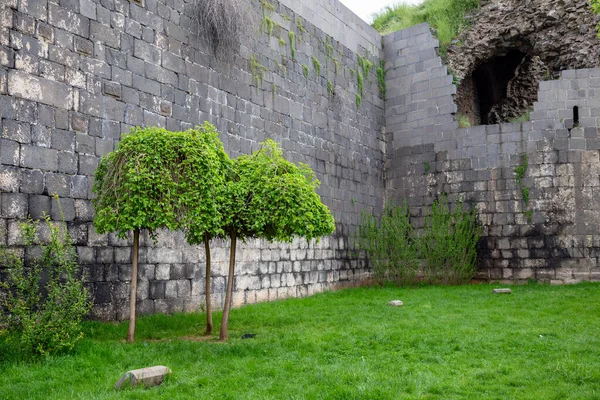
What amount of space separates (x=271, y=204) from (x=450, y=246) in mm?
7182

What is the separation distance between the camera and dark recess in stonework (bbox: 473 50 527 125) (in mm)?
16078

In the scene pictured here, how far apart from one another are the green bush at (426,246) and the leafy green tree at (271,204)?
21.2 ft

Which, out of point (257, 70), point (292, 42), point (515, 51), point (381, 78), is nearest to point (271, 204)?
point (257, 70)

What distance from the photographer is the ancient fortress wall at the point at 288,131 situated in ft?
23.8

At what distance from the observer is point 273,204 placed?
673 centimetres

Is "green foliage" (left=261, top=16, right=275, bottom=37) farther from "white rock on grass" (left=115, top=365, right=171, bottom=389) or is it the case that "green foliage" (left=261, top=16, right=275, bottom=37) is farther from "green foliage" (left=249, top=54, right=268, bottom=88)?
"white rock on grass" (left=115, top=365, right=171, bottom=389)

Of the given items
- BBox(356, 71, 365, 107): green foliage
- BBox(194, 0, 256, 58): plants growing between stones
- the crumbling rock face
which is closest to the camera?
BBox(194, 0, 256, 58): plants growing between stones

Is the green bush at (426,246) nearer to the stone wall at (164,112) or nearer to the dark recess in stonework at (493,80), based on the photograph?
the stone wall at (164,112)

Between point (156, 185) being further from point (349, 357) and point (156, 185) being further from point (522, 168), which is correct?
point (522, 168)

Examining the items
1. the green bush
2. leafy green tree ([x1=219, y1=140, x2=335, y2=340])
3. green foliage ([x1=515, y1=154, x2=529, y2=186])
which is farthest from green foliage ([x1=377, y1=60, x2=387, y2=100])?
leafy green tree ([x1=219, y1=140, x2=335, y2=340])

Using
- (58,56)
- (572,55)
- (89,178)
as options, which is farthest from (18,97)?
(572,55)

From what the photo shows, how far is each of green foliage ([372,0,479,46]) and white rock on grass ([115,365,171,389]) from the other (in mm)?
12006

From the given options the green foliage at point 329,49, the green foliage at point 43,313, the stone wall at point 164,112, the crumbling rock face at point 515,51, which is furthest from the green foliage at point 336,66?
the green foliage at point 43,313

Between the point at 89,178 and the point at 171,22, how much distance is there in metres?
2.93
